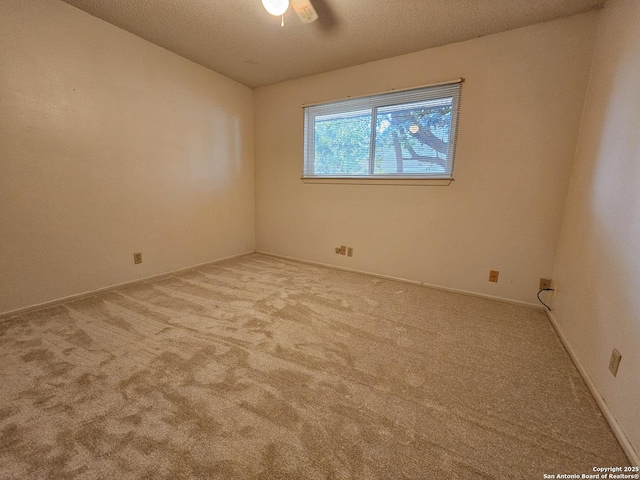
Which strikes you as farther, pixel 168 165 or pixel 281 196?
pixel 281 196

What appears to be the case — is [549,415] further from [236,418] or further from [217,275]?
[217,275]

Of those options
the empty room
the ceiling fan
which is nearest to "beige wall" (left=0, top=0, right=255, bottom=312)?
the empty room

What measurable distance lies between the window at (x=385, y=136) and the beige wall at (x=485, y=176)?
0.37 ft

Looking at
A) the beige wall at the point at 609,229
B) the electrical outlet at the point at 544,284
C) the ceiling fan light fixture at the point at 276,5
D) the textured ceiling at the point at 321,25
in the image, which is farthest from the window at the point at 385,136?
the ceiling fan light fixture at the point at 276,5

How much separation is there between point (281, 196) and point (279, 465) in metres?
3.28

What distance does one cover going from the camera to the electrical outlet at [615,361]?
1.25m

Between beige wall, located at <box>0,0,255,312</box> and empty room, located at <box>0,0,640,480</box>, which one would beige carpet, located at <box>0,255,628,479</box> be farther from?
beige wall, located at <box>0,0,255,312</box>

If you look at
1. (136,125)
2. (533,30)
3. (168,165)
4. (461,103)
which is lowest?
(168,165)

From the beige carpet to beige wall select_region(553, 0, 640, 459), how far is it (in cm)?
19

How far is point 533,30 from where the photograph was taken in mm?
2193

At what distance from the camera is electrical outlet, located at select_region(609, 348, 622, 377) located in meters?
1.25

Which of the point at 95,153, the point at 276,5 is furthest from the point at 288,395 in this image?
the point at 95,153

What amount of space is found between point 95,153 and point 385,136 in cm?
287

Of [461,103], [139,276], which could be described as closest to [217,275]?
[139,276]
